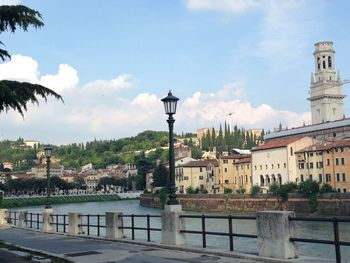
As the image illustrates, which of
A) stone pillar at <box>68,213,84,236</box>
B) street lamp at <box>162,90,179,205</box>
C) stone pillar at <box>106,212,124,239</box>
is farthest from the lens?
stone pillar at <box>68,213,84,236</box>

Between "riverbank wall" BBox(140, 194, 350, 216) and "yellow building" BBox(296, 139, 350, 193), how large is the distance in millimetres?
10309

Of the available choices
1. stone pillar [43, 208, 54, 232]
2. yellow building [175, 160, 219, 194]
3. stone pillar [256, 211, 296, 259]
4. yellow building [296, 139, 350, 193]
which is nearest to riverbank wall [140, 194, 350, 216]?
yellow building [296, 139, 350, 193]

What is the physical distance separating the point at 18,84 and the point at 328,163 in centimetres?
8424

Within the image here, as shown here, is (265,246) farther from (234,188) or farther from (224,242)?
(234,188)

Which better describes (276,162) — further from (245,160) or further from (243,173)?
(243,173)

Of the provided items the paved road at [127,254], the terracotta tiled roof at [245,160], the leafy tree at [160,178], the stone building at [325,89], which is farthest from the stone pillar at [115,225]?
the stone building at [325,89]

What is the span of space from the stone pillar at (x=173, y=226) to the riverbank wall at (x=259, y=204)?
5899cm

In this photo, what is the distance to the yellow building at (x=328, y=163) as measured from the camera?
85062mm

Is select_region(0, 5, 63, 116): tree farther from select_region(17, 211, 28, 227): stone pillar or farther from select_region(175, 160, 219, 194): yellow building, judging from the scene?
select_region(175, 160, 219, 194): yellow building

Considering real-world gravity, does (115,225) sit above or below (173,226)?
below

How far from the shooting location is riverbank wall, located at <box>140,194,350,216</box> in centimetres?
7181

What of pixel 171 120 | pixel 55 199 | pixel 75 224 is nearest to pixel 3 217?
pixel 75 224

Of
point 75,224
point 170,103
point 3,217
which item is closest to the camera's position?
point 170,103

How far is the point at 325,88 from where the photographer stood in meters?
169
